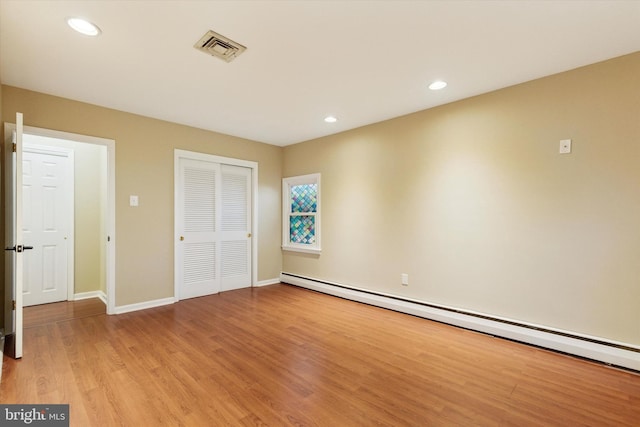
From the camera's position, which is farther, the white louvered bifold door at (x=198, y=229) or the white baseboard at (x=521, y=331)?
the white louvered bifold door at (x=198, y=229)

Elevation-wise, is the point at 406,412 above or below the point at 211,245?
below

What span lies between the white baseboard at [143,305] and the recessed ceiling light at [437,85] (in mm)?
4363

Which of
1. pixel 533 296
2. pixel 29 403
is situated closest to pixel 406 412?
pixel 533 296

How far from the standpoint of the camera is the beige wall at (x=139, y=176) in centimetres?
330

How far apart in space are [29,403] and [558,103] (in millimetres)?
4865

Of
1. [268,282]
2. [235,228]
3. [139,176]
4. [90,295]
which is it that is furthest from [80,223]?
[268,282]

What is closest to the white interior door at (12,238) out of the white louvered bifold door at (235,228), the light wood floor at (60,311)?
the light wood floor at (60,311)

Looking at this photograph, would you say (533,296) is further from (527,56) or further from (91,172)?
(91,172)

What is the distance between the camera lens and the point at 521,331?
110 inches

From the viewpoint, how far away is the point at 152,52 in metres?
2.34

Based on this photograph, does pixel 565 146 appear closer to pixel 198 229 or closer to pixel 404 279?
pixel 404 279

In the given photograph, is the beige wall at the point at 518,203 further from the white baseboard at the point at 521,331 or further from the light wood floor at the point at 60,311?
the light wood floor at the point at 60,311

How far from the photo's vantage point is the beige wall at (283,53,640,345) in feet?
7.83

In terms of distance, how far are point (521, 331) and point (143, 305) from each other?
454cm
